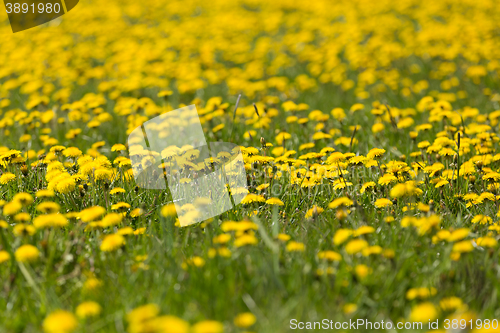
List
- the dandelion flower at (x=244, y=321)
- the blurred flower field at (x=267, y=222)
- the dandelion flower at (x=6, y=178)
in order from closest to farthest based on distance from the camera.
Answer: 1. the dandelion flower at (x=244, y=321)
2. the blurred flower field at (x=267, y=222)
3. the dandelion flower at (x=6, y=178)

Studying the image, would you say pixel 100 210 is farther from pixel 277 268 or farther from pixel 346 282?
pixel 346 282

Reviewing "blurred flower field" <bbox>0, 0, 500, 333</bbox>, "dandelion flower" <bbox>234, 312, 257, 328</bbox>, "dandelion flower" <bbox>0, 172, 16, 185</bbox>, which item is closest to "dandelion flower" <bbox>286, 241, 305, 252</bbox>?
"blurred flower field" <bbox>0, 0, 500, 333</bbox>

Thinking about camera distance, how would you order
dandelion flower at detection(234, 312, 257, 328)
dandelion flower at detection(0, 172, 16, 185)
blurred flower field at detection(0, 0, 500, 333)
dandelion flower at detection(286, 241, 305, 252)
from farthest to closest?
dandelion flower at detection(0, 172, 16, 185)
dandelion flower at detection(286, 241, 305, 252)
blurred flower field at detection(0, 0, 500, 333)
dandelion flower at detection(234, 312, 257, 328)

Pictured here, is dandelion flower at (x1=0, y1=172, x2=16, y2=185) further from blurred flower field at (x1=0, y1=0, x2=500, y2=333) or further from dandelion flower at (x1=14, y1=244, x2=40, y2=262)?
dandelion flower at (x1=14, y1=244, x2=40, y2=262)

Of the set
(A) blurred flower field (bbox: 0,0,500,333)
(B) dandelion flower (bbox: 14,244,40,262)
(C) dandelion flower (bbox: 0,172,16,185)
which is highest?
(C) dandelion flower (bbox: 0,172,16,185)

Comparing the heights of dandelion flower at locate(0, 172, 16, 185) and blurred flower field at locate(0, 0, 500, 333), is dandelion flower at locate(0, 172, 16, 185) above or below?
above

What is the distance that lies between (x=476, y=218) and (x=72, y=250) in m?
2.45

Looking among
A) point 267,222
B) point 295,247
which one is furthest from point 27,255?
point 267,222

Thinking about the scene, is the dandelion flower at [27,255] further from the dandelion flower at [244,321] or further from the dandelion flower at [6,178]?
the dandelion flower at [6,178]

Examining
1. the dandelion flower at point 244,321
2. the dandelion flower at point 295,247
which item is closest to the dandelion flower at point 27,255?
the dandelion flower at point 244,321

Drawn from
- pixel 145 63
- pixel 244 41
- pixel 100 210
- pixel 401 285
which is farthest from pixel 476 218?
pixel 244 41

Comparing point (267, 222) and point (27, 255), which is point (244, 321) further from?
point (267, 222)

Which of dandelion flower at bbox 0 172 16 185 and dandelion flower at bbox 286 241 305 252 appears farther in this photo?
dandelion flower at bbox 0 172 16 185

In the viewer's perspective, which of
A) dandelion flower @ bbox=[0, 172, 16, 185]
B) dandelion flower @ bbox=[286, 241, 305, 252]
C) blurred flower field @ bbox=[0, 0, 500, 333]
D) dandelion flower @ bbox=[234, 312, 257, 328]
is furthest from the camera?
dandelion flower @ bbox=[0, 172, 16, 185]
